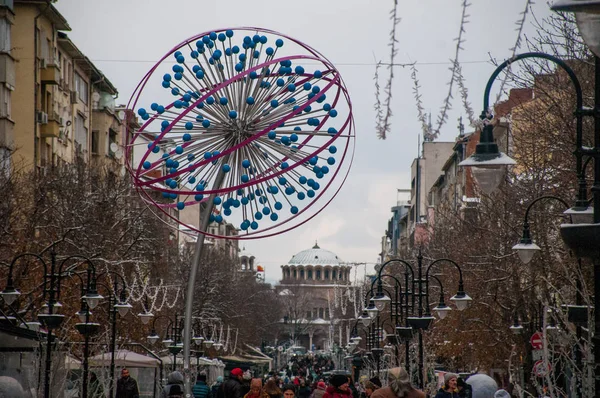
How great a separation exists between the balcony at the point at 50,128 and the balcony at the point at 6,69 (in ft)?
17.5

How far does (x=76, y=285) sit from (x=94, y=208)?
5841 millimetres

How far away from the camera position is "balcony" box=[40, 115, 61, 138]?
53500 millimetres

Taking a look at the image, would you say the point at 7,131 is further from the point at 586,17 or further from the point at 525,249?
the point at 586,17

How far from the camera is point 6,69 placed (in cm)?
4694

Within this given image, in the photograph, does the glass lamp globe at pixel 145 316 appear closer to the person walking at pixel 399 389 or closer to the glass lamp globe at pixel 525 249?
the glass lamp globe at pixel 525 249

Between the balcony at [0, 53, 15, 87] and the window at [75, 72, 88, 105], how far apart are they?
49.8 ft

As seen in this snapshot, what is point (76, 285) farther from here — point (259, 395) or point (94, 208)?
point (259, 395)

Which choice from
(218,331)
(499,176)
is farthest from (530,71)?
(218,331)

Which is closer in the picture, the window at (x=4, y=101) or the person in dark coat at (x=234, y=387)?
the person in dark coat at (x=234, y=387)

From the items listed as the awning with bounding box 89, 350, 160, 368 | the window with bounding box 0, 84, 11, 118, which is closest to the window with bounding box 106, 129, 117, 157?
the window with bounding box 0, 84, 11, 118

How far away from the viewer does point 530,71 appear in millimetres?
27594

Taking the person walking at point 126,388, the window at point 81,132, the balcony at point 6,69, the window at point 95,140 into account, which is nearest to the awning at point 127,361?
the person walking at point 126,388

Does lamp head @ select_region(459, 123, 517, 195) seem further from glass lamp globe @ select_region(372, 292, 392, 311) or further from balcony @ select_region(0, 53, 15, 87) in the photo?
balcony @ select_region(0, 53, 15, 87)

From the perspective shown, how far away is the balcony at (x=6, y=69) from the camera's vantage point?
46.5 m
